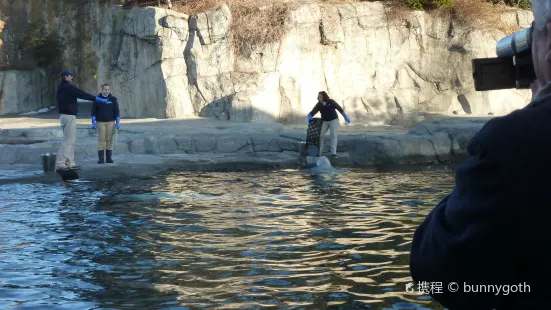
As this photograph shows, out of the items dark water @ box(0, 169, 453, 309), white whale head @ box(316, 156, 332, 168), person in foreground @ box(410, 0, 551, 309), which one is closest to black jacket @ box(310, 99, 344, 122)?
white whale head @ box(316, 156, 332, 168)

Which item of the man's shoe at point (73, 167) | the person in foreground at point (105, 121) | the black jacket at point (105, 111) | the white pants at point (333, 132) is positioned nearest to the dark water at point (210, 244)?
the man's shoe at point (73, 167)

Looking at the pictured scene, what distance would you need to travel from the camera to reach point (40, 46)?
2947 cm

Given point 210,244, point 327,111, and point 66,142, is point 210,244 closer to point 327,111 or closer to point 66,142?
point 66,142

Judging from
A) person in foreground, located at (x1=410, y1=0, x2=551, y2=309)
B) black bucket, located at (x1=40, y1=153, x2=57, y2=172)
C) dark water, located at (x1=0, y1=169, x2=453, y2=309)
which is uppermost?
person in foreground, located at (x1=410, y1=0, x2=551, y2=309)

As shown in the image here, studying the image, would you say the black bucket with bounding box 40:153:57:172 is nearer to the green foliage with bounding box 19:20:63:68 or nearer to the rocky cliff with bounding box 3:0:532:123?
the rocky cliff with bounding box 3:0:532:123

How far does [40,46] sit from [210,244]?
24.5 m

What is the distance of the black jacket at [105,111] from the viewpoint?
14.2 m

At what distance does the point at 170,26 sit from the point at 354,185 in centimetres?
1081

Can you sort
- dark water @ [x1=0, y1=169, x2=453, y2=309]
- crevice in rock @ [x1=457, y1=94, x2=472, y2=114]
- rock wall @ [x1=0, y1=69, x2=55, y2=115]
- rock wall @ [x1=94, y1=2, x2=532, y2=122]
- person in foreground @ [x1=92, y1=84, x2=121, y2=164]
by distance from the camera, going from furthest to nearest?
1. rock wall @ [x1=0, y1=69, x2=55, y2=115]
2. crevice in rock @ [x1=457, y1=94, x2=472, y2=114]
3. rock wall @ [x1=94, y1=2, x2=532, y2=122]
4. person in foreground @ [x1=92, y1=84, x2=121, y2=164]
5. dark water @ [x1=0, y1=169, x2=453, y2=309]

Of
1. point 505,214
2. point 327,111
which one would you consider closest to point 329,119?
point 327,111

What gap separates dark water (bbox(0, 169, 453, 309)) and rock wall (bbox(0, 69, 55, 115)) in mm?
17909

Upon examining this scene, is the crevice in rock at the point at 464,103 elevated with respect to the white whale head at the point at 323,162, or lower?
elevated

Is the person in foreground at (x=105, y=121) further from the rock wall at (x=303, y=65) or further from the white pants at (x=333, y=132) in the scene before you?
the rock wall at (x=303, y=65)

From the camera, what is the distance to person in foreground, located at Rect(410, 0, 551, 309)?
1360mm
